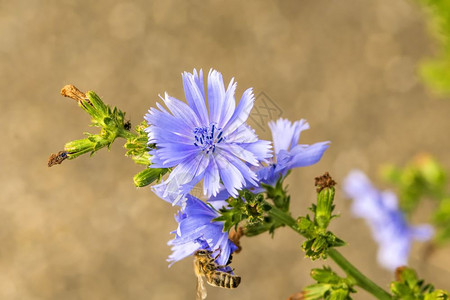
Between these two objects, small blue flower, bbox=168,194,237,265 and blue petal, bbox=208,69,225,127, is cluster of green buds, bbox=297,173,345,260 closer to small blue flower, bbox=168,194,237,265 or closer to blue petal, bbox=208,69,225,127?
small blue flower, bbox=168,194,237,265

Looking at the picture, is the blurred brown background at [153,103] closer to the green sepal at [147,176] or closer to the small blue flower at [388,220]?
the small blue flower at [388,220]

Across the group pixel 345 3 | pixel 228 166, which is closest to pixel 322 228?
pixel 228 166

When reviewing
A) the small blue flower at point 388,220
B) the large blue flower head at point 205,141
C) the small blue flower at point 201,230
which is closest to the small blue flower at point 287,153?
the large blue flower head at point 205,141

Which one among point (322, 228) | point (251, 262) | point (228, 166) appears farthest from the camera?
point (251, 262)

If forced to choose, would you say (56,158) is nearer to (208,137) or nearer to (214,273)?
(208,137)

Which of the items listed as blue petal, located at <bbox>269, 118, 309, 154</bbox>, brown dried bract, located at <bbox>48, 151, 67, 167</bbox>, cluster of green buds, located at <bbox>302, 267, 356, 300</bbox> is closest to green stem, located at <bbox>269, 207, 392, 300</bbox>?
cluster of green buds, located at <bbox>302, 267, 356, 300</bbox>

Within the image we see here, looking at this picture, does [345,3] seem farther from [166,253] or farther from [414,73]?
[166,253]
